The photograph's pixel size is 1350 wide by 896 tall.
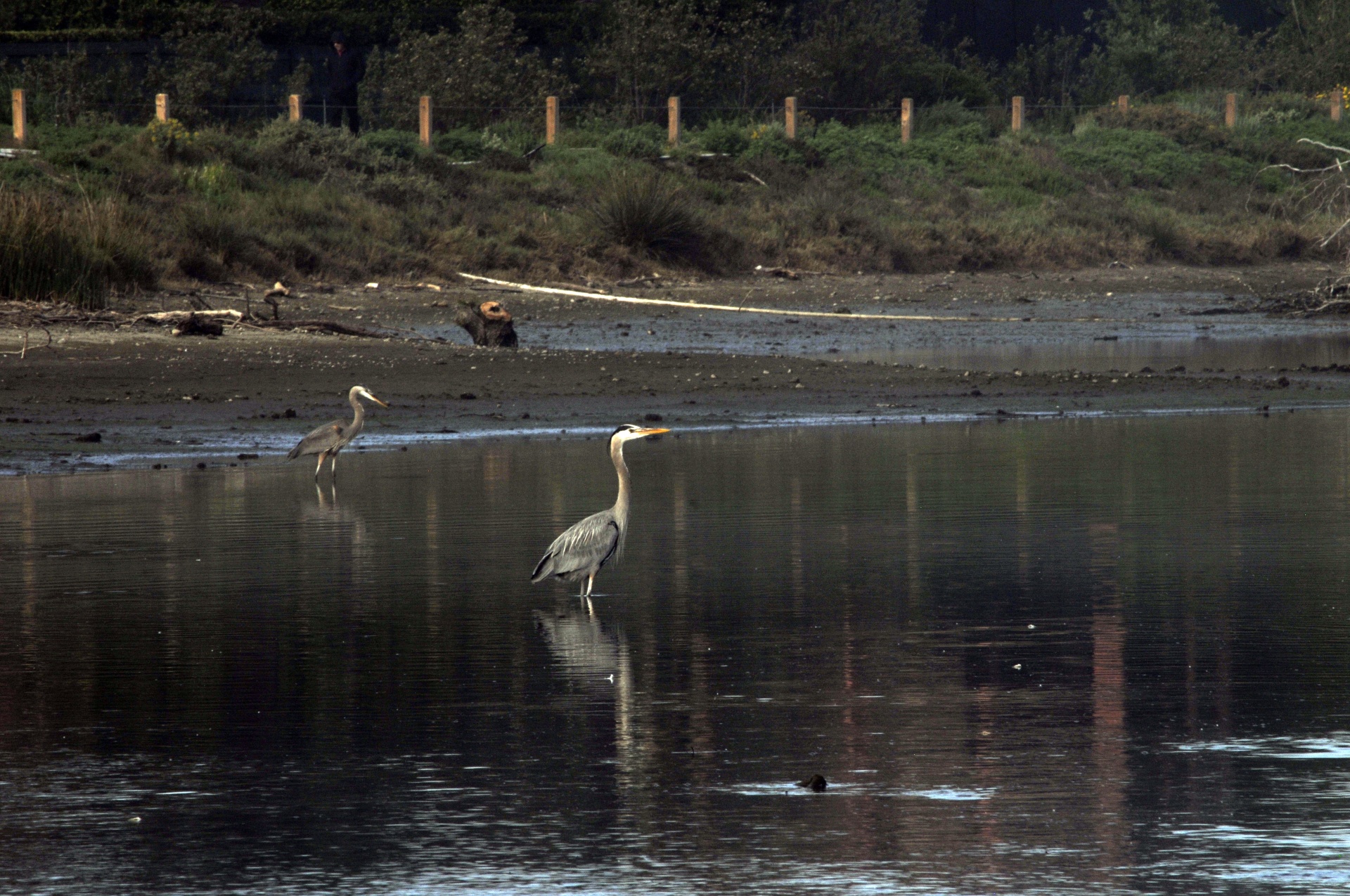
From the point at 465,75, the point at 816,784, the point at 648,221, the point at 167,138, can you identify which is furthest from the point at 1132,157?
the point at 816,784

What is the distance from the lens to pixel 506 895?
209 inches

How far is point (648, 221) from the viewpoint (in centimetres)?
3375

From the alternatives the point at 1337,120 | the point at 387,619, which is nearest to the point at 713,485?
the point at 387,619

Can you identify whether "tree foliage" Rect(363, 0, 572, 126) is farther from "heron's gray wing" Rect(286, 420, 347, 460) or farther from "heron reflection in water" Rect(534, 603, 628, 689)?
"heron reflection in water" Rect(534, 603, 628, 689)

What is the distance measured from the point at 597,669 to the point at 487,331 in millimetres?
15059

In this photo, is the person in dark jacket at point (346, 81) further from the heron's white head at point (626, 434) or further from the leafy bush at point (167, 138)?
the heron's white head at point (626, 434)

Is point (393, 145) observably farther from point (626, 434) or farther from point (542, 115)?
point (626, 434)

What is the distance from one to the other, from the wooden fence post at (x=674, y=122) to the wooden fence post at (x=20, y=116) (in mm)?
14129

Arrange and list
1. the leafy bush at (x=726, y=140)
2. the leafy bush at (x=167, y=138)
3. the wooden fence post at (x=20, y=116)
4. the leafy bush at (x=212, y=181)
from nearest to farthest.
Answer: the leafy bush at (x=212, y=181) < the wooden fence post at (x=20, y=116) < the leafy bush at (x=167, y=138) < the leafy bush at (x=726, y=140)

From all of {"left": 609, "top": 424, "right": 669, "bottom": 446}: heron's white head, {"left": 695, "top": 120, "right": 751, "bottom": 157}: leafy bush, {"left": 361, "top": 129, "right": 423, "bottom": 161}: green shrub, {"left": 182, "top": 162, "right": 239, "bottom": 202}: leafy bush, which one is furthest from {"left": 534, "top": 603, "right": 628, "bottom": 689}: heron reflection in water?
{"left": 695, "top": 120, "right": 751, "bottom": 157}: leafy bush

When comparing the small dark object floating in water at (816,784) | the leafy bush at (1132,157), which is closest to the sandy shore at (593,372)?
the small dark object floating in water at (816,784)

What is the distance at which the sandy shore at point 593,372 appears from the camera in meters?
18.2

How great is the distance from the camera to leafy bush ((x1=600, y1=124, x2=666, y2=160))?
4000 cm

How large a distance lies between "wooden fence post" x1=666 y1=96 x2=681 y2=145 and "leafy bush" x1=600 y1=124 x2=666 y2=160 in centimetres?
87
